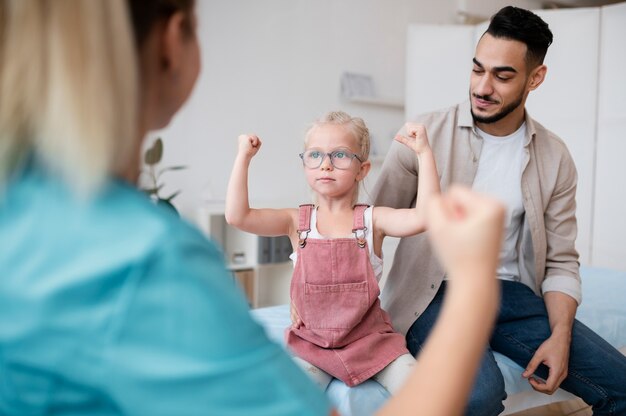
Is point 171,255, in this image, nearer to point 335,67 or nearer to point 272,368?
point 272,368

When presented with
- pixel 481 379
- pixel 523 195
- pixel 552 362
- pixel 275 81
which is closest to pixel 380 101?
pixel 275 81

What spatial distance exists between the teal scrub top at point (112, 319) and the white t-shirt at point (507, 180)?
1.59 meters

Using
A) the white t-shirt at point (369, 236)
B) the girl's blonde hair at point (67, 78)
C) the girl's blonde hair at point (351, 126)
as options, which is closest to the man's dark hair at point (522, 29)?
the girl's blonde hair at point (351, 126)

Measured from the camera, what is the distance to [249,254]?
4.06 m

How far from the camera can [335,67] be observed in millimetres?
4754

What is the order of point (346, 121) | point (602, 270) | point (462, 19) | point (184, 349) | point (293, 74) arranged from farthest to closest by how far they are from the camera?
point (462, 19) → point (293, 74) → point (602, 270) → point (346, 121) → point (184, 349)

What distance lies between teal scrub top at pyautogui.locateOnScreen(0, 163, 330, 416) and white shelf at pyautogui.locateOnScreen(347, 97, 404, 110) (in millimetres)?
4331

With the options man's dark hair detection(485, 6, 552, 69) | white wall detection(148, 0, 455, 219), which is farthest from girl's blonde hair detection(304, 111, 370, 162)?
white wall detection(148, 0, 455, 219)

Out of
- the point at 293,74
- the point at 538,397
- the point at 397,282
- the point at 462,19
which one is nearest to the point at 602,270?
the point at 538,397

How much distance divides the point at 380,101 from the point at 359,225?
11.0 ft

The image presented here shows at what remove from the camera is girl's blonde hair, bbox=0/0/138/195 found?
0.54m

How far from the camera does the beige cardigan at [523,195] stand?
6.24 feet

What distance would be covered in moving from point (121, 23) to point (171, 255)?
234mm

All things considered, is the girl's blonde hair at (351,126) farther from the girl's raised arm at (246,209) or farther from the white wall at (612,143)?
the white wall at (612,143)
